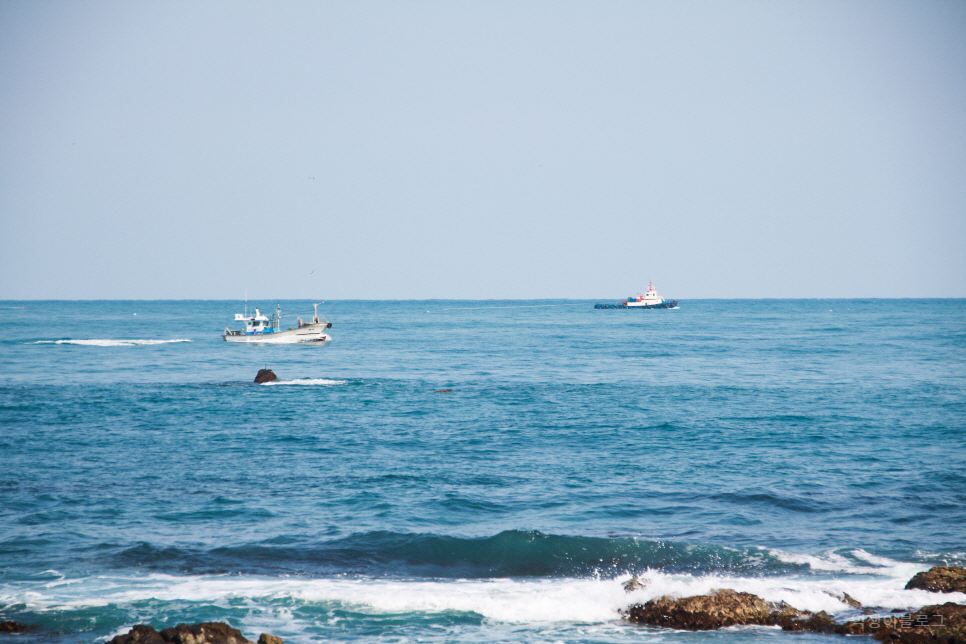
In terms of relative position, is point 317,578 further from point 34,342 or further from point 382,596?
point 34,342

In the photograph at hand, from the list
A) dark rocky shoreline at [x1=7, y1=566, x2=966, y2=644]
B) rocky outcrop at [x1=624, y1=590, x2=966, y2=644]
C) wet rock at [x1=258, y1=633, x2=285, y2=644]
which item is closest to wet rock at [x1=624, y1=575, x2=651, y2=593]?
dark rocky shoreline at [x1=7, y1=566, x2=966, y2=644]

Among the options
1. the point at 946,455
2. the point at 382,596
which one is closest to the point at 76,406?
the point at 382,596

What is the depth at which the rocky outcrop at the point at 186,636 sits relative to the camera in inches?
383

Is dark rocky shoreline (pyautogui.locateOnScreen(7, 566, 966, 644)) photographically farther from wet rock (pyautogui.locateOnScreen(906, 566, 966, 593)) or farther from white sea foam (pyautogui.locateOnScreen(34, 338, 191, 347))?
white sea foam (pyautogui.locateOnScreen(34, 338, 191, 347))

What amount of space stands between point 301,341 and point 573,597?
226 feet

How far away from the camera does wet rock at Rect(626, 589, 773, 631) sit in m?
11.7

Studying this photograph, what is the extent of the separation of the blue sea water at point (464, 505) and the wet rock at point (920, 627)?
2.36 ft

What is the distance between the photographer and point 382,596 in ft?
43.0

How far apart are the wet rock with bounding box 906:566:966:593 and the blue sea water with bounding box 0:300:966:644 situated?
283 mm

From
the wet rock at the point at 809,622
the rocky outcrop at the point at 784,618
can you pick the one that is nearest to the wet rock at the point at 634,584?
the rocky outcrop at the point at 784,618

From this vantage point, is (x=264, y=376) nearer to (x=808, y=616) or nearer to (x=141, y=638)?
(x=141, y=638)

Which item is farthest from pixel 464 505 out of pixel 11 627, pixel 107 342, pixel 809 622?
pixel 107 342

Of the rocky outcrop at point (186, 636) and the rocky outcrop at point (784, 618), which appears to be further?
the rocky outcrop at point (784, 618)

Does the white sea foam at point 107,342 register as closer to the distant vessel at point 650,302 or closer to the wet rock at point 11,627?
the wet rock at point 11,627
